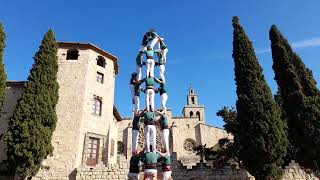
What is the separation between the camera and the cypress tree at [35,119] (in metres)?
17.7

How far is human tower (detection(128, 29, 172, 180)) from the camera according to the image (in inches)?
397

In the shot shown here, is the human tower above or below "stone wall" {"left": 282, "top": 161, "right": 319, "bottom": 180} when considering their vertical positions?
above

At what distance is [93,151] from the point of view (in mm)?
22016

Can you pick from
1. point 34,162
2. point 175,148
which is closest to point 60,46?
point 34,162

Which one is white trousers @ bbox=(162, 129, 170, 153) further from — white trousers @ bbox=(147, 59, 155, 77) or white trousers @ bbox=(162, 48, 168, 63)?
white trousers @ bbox=(162, 48, 168, 63)

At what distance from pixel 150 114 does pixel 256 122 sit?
8.84 metres

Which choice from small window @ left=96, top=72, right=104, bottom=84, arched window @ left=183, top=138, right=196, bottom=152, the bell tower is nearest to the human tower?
small window @ left=96, top=72, right=104, bottom=84

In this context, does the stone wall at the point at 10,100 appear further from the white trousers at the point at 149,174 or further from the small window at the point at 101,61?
the white trousers at the point at 149,174

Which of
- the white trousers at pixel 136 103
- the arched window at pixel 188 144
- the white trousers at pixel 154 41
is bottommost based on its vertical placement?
the white trousers at pixel 136 103

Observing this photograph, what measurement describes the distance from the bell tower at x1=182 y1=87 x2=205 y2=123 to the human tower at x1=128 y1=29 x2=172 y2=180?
5181 cm

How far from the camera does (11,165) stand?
17.7 meters

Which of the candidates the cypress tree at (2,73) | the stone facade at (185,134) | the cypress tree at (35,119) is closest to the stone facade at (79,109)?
the cypress tree at (35,119)

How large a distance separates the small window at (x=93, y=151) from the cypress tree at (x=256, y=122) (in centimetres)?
1022

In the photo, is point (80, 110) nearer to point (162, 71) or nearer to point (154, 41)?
point (154, 41)
